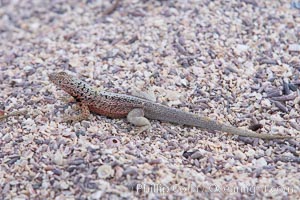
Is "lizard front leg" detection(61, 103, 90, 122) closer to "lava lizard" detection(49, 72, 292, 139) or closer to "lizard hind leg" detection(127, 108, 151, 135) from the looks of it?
"lava lizard" detection(49, 72, 292, 139)

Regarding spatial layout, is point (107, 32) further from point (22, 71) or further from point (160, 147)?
point (160, 147)

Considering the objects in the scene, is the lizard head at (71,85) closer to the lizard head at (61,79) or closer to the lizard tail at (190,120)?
the lizard head at (61,79)

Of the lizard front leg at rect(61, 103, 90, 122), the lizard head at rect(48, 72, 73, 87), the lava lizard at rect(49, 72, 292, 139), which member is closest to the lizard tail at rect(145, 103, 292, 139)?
the lava lizard at rect(49, 72, 292, 139)

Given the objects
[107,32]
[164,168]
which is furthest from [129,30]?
[164,168]

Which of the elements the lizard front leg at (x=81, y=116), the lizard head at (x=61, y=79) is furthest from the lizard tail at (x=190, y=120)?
the lizard head at (x=61, y=79)

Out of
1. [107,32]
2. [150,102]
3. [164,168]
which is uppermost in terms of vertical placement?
[107,32]

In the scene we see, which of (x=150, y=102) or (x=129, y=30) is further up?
(x=129, y=30)
